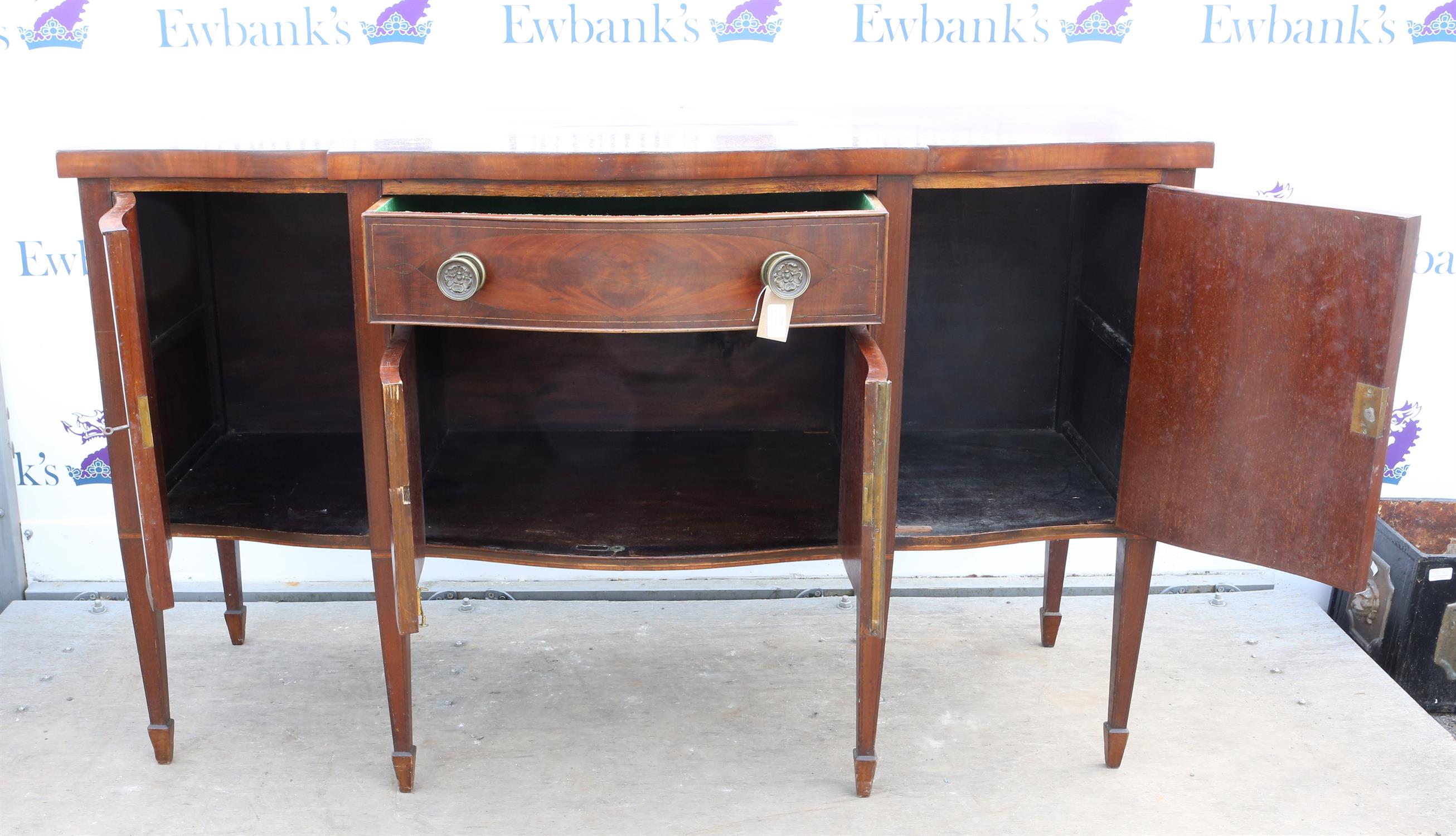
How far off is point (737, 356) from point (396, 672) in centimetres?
77

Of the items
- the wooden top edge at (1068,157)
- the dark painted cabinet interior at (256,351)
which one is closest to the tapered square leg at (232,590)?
the dark painted cabinet interior at (256,351)

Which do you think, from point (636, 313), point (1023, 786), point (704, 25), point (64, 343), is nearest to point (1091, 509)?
point (1023, 786)

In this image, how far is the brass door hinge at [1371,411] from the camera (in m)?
1.39

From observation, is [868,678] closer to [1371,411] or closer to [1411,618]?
[1371,411]

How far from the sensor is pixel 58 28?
7.13ft

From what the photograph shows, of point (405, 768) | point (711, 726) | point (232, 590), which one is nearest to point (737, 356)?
point (711, 726)

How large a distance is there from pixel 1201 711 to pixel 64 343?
2.10 metres

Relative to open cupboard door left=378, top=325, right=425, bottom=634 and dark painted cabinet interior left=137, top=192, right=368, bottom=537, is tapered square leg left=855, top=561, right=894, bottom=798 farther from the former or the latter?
dark painted cabinet interior left=137, top=192, right=368, bottom=537

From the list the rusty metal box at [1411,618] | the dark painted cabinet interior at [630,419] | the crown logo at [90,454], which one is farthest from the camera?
the crown logo at [90,454]

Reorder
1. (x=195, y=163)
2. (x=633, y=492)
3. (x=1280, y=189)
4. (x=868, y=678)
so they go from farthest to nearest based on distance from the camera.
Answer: (x=1280, y=189), (x=633, y=492), (x=868, y=678), (x=195, y=163)

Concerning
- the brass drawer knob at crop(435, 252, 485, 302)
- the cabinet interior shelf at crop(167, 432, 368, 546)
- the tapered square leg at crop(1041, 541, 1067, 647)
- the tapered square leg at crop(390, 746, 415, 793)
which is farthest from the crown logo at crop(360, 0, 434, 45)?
the tapered square leg at crop(1041, 541, 1067, 647)

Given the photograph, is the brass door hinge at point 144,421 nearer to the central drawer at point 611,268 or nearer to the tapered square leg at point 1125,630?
the central drawer at point 611,268

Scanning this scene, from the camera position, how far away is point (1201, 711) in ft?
6.43

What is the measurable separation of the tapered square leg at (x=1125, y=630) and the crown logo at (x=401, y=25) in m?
1.47
